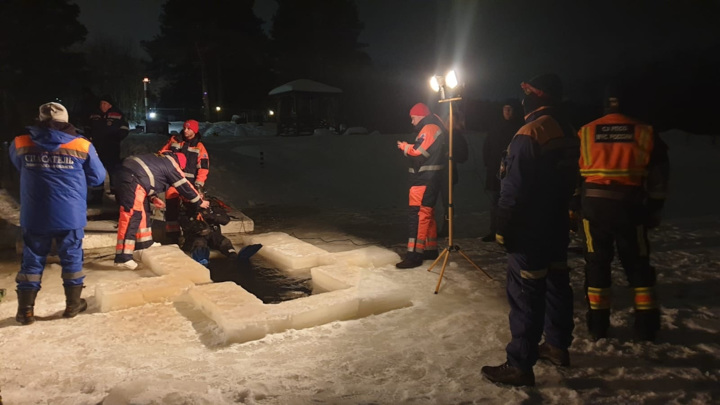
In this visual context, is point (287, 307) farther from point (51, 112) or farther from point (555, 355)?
point (51, 112)

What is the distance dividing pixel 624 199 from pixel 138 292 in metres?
4.61

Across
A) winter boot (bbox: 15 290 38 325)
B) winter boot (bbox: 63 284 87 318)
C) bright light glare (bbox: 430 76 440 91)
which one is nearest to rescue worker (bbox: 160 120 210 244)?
winter boot (bbox: 63 284 87 318)

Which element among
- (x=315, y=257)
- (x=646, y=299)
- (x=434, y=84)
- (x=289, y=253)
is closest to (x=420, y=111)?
A: (x=434, y=84)

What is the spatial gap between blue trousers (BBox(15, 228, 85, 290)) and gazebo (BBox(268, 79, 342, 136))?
22.6 m

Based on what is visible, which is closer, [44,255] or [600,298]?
[600,298]

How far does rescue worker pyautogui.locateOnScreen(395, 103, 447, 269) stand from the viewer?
6.63 m

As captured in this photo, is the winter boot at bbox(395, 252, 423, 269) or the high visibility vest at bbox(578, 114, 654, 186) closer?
the high visibility vest at bbox(578, 114, 654, 186)

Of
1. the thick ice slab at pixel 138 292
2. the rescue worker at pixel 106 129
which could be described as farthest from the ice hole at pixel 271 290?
the rescue worker at pixel 106 129

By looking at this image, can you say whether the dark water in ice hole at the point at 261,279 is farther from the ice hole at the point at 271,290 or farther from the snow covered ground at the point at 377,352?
the snow covered ground at the point at 377,352

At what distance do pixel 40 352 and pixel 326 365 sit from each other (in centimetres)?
231

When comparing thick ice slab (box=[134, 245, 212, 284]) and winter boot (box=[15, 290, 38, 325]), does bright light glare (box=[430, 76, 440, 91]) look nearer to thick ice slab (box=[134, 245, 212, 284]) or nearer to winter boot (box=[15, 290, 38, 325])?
thick ice slab (box=[134, 245, 212, 284])

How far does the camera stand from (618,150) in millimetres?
4215

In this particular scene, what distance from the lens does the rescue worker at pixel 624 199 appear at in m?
4.19

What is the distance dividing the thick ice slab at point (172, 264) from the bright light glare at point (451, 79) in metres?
3.52
